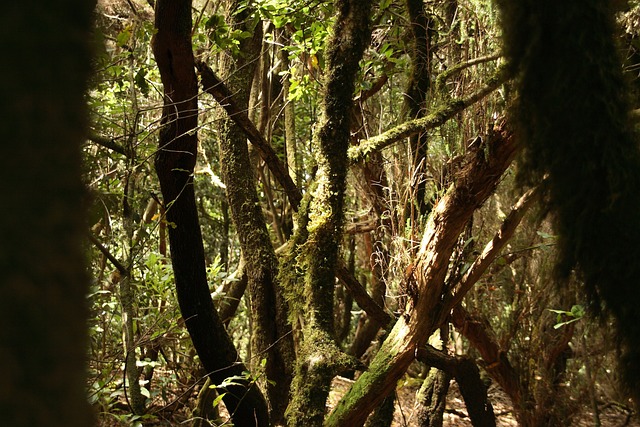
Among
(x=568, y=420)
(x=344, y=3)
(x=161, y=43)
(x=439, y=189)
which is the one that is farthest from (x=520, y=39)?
(x=568, y=420)

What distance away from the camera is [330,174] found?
4.12 meters

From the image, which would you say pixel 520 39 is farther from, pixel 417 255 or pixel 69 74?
pixel 417 255

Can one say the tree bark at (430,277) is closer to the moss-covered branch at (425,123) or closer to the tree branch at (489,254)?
the tree branch at (489,254)

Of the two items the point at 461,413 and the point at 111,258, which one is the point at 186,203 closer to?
the point at 111,258

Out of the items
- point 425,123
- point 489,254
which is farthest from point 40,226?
point 489,254

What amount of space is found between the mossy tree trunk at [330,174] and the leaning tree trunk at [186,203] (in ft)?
2.05

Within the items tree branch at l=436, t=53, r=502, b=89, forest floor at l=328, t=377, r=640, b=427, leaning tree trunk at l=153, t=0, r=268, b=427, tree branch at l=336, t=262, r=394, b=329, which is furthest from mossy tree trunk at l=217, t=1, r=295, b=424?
forest floor at l=328, t=377, r=640, b=427

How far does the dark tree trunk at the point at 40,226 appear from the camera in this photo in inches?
19.5

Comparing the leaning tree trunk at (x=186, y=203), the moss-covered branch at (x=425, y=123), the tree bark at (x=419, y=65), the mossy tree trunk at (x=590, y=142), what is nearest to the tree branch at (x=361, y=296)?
the tree bark at (x=419, y=65)

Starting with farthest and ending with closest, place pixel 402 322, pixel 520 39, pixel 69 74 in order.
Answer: pixel 402 322, pixel 520 39, pixel 69 74

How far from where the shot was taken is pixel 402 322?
4707mm

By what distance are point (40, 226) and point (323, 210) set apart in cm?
367

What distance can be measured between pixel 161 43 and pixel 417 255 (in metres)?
2.21

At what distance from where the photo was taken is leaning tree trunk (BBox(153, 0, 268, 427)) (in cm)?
360
